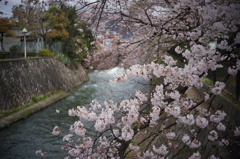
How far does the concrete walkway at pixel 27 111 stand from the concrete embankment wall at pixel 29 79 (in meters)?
0.59

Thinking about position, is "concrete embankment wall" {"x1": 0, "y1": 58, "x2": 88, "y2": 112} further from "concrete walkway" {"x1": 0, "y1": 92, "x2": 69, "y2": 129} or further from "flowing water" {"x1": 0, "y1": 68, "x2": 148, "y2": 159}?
"flowing water" {"x1": 0, "y1": 68, "x2": 148, "y2": 159}

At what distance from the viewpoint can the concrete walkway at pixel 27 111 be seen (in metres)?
8.59

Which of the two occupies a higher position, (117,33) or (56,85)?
(117,33)

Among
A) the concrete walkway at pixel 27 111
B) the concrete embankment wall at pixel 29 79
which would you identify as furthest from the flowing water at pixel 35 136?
the concrete embankment wall at pixel 29 79

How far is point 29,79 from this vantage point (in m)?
12.5

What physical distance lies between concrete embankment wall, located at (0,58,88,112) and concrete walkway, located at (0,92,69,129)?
1.94 ft

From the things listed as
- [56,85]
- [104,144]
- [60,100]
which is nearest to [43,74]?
[56,85]

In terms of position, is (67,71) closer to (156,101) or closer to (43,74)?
(43,74)

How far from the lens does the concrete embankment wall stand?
10.2 meters

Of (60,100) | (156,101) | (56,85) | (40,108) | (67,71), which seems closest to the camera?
(156,101)

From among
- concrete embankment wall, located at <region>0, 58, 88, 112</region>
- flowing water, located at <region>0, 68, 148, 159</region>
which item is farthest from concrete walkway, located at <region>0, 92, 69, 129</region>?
concrete embankment wall, located at <region>0, 58, 88, 112</region>

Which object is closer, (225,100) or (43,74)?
(225,100)

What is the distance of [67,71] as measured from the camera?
60.3 feet

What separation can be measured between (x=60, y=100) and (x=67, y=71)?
17.9 feet
